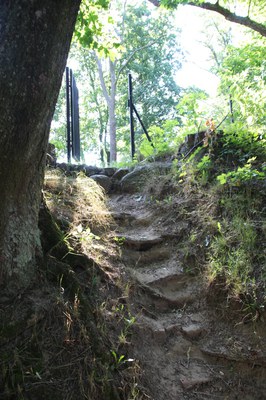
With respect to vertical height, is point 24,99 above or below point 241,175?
above

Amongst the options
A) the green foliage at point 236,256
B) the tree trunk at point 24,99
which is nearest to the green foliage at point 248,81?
the green foliage at point 236,256

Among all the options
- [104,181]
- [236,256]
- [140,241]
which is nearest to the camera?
[236,256]

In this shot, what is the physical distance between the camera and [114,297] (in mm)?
2951

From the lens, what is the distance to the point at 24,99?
1.83m

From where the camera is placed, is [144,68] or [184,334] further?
[144,68]

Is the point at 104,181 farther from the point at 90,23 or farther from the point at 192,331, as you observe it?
the point at 192,331

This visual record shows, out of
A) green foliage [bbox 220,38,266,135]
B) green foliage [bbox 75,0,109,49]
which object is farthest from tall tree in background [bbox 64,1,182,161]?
green foliage [bbox 75,0,109,49]

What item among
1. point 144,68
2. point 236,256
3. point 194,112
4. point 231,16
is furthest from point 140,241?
point 144,68

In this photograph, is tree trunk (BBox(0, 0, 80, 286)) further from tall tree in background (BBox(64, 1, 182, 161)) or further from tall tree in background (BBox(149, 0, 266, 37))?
tall tree in background (BBox(64, 1, 182, 161))

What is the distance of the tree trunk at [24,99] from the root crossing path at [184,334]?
1.29 meters

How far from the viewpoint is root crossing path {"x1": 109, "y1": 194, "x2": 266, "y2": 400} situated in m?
2.61

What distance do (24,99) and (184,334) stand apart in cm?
239

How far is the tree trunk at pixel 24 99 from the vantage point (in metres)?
1.78

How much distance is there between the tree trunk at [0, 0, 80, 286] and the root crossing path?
4.23 ft
